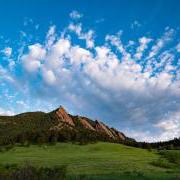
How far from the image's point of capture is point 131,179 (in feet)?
91.8

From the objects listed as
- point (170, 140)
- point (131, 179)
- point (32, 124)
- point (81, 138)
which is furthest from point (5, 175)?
point (32, 124)

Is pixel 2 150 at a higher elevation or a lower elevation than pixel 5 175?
higher

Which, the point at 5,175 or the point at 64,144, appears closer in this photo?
the point at 5,175

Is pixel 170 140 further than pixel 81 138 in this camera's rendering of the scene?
Yes

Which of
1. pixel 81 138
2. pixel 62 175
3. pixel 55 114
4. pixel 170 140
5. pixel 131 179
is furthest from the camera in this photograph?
pixel 55 114

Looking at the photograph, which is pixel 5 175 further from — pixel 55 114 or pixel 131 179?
pixel 55 114

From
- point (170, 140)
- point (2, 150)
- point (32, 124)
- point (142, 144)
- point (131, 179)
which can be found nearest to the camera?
point (131, 179)

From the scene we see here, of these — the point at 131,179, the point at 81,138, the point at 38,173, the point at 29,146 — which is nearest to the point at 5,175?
the point at 38,173

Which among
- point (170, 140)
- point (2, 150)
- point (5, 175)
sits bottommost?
point (5, 175)

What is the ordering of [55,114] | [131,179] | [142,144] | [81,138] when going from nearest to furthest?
1. [131,179]
2. [81,138]
3. [142,144]
4. [55,114]

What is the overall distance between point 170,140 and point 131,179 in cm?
14564

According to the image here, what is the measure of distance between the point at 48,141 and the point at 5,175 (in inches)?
4313

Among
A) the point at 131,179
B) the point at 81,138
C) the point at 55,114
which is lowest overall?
the point at 131,179

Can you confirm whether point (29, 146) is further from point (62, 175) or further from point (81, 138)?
point (62, 175)
